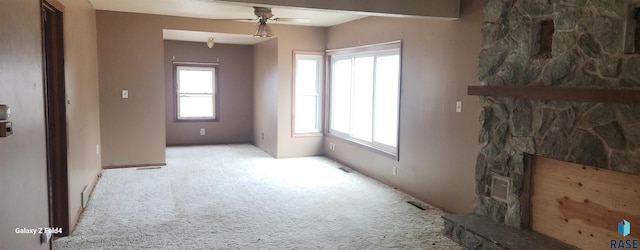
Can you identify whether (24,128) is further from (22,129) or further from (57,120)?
(57,120)

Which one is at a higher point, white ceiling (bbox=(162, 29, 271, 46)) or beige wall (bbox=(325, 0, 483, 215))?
white ceiling (bbox=(162, 29, 271, 46))

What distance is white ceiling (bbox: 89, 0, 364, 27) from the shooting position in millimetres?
5141

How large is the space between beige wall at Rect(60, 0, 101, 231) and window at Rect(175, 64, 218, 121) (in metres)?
2.59

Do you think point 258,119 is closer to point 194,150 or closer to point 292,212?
point 194,150

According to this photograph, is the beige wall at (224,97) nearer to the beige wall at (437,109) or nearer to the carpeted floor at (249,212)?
the carpeted floor at (249,212)

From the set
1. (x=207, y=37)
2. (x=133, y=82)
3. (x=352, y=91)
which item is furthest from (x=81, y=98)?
(x=352, y=91)

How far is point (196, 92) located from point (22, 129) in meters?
6.28

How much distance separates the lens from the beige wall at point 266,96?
7188 millimetres

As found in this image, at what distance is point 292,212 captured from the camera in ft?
14.2

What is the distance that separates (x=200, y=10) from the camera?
18.3 ft

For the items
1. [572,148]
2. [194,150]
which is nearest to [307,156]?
[194,150]

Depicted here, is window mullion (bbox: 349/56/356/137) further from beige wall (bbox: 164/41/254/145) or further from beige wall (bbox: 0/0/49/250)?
beige wall (bbox: 0/0/49/250)

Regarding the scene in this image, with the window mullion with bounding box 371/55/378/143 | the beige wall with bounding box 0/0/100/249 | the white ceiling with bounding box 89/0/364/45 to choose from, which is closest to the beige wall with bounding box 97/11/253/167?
the white ceiling with bounding box 89/0/364/45

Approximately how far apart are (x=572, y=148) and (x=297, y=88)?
189 inches
